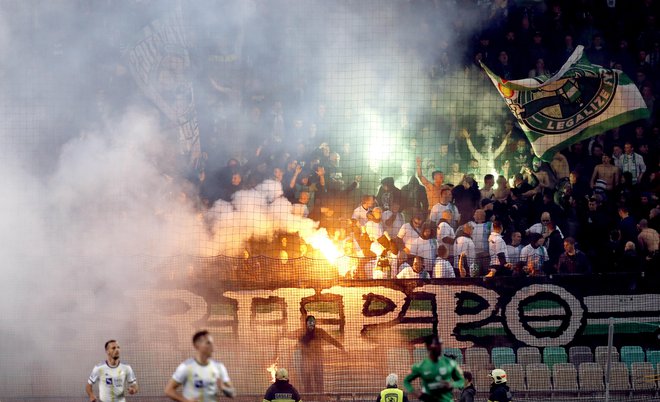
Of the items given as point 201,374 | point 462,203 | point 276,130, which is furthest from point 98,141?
point 201,374

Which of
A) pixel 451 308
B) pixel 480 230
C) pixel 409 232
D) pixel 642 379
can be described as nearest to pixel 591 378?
pixel 642 379

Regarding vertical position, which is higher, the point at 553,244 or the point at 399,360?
the point at 553,244

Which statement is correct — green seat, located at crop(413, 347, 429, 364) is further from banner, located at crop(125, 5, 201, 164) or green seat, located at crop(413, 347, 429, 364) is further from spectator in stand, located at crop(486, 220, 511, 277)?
A: banner, located at crop(125, 5, 201, 164)

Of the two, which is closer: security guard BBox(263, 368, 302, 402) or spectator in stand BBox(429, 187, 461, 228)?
security guard BBox(263, 368, 302, 402)

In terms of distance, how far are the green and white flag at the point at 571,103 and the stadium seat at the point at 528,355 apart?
4230mm

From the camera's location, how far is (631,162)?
51.0ft

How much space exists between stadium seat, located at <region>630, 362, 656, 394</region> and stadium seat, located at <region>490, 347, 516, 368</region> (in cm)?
168

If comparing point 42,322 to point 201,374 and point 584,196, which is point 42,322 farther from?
point 584,196

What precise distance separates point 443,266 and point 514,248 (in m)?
1.25

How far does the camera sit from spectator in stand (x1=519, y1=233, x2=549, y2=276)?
1405 cm

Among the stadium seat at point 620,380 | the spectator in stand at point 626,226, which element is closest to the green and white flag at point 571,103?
the spectator in stand at point 626,226

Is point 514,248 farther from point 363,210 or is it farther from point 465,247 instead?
point 363,210

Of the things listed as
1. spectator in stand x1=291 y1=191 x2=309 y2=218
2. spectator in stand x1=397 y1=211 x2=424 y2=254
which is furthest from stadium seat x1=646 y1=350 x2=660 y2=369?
spectator in stand x1=291 y1=191 x2=309 y2=218

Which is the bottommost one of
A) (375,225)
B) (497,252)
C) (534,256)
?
(534,256)
